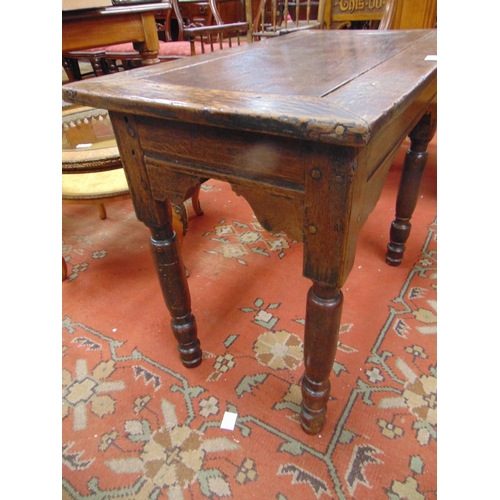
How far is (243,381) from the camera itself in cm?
107

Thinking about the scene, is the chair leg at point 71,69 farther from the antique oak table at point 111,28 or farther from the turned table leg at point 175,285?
the turned table leg at point 175,285

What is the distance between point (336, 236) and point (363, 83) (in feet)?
0.96

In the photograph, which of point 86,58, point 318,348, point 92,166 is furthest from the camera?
point 86,58

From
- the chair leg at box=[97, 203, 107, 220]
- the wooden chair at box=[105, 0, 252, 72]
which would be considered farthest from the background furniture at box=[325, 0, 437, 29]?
the chair leg at box=[97, 203, 107, 220]

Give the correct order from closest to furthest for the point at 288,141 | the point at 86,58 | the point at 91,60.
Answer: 1. the point at 288,141
2. the point at 91,60
3. the point at 86,58

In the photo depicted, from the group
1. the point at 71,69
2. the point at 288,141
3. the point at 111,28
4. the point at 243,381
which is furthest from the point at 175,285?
the point at 71,69

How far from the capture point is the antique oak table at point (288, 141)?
521 millimetres

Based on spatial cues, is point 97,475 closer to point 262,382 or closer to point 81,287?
point 262,382

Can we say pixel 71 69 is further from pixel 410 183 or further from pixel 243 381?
pixel 243 381

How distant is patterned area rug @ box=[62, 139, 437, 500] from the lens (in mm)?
851

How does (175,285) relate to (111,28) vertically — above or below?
below

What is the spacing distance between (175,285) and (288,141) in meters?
0.54

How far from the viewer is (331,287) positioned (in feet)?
2.20

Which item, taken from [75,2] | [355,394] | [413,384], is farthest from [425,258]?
[75,2]
